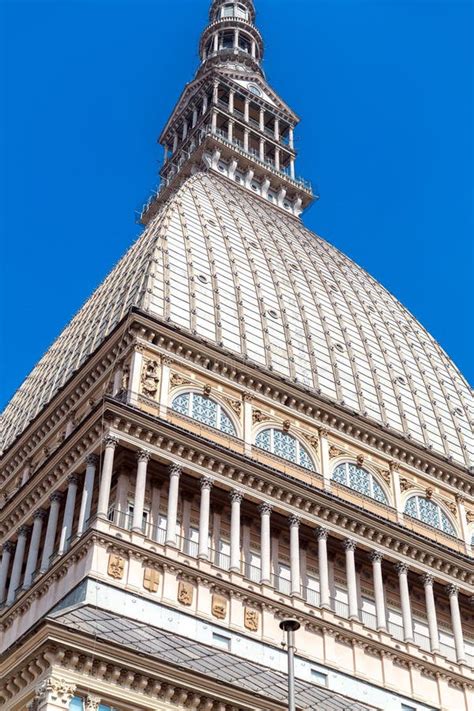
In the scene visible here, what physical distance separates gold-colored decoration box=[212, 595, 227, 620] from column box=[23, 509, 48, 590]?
26.4 feet

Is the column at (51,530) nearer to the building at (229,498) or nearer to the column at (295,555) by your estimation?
the building at (229,498)

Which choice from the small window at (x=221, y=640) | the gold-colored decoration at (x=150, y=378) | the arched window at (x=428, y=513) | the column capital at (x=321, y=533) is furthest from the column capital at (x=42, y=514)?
the arched window at (x=428, y=513)

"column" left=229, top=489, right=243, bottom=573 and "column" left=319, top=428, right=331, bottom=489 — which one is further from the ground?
"column" left=319, top=428, right=331, bottom=489

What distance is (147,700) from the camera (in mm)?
34219

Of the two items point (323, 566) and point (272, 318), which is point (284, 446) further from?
point (272, 318)

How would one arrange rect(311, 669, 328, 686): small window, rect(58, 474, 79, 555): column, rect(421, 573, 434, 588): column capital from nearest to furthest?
rect(311, 669, 328, 686): small window
rect(58, 474, 79, 555): column
rect(421, 573, 434, 588): column capital

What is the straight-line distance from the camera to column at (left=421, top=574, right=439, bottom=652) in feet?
161

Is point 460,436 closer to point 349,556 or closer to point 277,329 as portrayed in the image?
point 277,329

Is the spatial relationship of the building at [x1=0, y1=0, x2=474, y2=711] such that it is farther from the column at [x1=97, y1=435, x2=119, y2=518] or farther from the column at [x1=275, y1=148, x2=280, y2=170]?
the column at [x1=275, y1=148, x2=280, y2=170]

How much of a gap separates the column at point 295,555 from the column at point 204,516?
12.2 feet

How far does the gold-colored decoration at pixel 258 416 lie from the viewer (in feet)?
172

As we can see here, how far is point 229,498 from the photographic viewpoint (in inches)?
1873

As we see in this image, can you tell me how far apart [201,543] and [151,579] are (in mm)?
3204

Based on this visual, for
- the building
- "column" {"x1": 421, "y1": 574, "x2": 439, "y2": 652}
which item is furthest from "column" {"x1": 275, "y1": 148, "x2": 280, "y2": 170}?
"column" {"x1": 421, "y1": 574, "x2": 439, "y2": 652}
